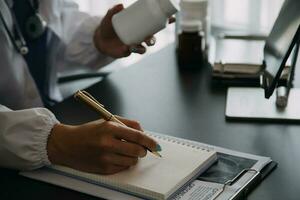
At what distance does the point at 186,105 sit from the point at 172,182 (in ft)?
1.23

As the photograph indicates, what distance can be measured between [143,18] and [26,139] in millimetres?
350

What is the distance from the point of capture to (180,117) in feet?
3.84

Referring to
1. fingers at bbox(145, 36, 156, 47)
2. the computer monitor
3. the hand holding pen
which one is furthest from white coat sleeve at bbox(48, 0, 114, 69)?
the hand holding pen

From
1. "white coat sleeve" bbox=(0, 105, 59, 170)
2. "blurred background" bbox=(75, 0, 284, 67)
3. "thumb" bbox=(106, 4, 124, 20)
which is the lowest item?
"blurred background" bbox=(75, 0, 284, 67)

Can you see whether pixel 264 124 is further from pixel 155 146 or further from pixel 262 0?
pixel 262 0

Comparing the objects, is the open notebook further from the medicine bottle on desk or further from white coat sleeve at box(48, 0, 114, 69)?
white coat sleeve at box(48, 0, 114, 69)

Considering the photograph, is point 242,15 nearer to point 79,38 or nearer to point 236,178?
point 79,38

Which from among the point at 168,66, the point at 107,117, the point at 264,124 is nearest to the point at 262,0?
the point at 168,66

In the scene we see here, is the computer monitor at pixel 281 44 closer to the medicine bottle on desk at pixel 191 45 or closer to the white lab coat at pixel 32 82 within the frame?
the medicine bottle on desk at pixel 191 45

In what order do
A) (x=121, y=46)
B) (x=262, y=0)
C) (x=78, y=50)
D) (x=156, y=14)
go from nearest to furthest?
(x=156, y=14) → (x=121, y=46) → (x=78, y=50) → (x=262, y=0)

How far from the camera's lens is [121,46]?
1.39 m

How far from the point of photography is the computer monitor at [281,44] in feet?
3.60

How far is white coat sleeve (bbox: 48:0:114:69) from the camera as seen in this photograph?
155cm

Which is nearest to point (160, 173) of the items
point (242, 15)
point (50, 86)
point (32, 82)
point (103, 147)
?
Answer: point (103, 147)
